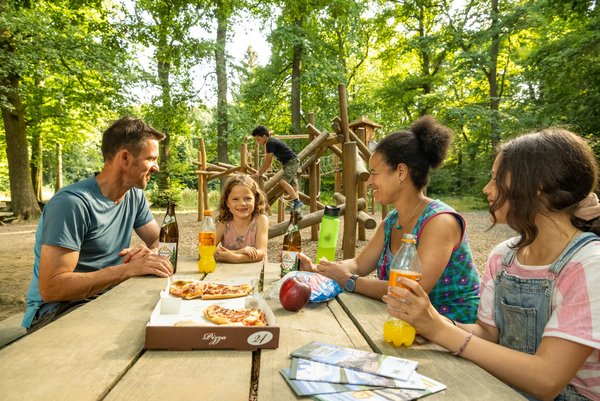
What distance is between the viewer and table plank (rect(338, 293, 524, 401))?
3.58 feet

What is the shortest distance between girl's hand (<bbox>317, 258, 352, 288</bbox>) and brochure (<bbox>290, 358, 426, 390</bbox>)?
3.30 ft

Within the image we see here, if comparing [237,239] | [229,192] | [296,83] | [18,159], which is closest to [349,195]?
→ [229,192]

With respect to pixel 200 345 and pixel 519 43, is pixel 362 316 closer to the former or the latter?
pixel 200 345

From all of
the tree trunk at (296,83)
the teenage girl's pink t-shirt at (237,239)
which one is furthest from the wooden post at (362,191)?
the tree trunk at (296,83)

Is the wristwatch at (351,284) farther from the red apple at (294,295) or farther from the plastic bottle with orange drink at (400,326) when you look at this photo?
the plastic bottle with orange drink at (400,326)

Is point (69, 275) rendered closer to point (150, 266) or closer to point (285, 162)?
point (150, 266)

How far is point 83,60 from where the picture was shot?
9.66m

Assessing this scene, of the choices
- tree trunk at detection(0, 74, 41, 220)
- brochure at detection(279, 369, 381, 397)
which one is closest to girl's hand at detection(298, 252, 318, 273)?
brochure at detection(279, 369, 381, 397)

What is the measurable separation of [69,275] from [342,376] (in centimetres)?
164

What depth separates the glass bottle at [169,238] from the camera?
2432 mm

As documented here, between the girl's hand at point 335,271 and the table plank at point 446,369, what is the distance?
1.47ft

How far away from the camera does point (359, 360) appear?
123 centimetres

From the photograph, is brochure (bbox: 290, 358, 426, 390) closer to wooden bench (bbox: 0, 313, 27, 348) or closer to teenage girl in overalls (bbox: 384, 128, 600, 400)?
teenage girl in overalls (bbox: 384, 128, 600, 400)

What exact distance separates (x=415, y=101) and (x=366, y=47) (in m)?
5.31
